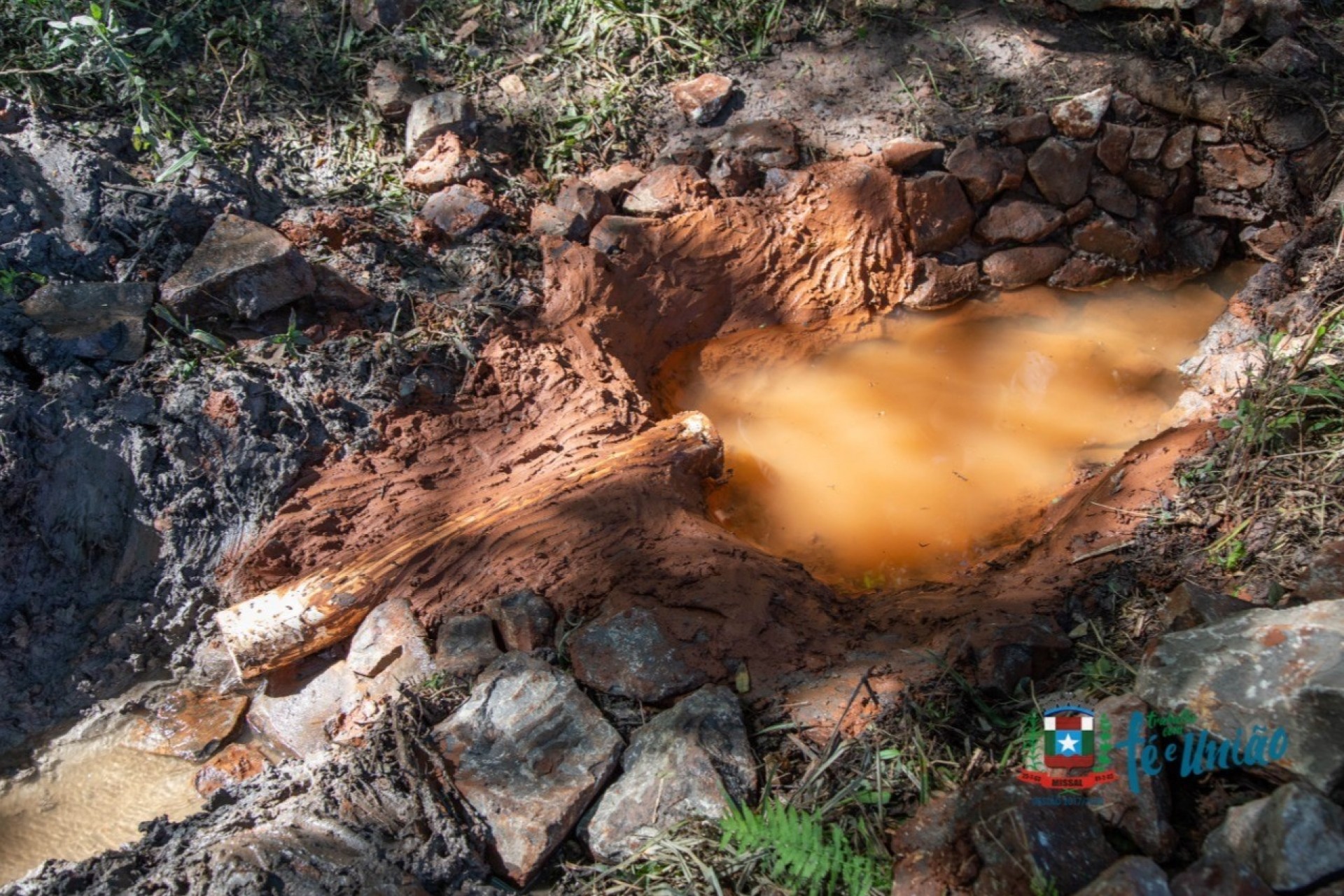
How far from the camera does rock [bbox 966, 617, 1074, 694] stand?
2.62 meters

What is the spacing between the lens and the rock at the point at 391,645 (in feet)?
10.1

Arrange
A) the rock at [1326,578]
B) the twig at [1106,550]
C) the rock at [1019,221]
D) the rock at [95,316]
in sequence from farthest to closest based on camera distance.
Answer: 1. the rock at [1019,221]
2. the rock at [95,316]
3. the twig at [1106,550]
4. the rock at [1326,578]

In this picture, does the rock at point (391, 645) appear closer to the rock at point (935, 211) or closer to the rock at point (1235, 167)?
the rock at point (935, 211)

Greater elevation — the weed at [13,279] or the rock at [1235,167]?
the weed at [13,279]

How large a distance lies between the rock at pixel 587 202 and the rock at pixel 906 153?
1435 millimetres

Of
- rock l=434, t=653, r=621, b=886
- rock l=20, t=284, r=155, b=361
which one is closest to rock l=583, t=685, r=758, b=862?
rock l=434, t=653, r=621, b=886

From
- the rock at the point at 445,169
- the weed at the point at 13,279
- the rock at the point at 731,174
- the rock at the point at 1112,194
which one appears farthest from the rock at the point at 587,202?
the rock at the point at 1112,194

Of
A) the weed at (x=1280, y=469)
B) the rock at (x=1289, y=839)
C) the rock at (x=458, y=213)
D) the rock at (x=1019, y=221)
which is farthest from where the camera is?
the rock at (x=1019, y=221)

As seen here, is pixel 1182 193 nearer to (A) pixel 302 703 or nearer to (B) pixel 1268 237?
(B) pixel 1268 237

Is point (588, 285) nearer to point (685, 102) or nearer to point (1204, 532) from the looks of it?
point (685, 102)

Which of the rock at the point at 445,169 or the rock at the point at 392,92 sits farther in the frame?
the rock at the point at 392,92

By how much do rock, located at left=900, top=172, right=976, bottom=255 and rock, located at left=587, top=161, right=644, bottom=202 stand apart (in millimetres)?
1369

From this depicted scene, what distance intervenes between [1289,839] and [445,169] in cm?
429

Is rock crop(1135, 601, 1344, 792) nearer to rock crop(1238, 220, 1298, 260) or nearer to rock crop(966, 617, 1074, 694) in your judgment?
rock crop(966, 617, 1074, 694)
